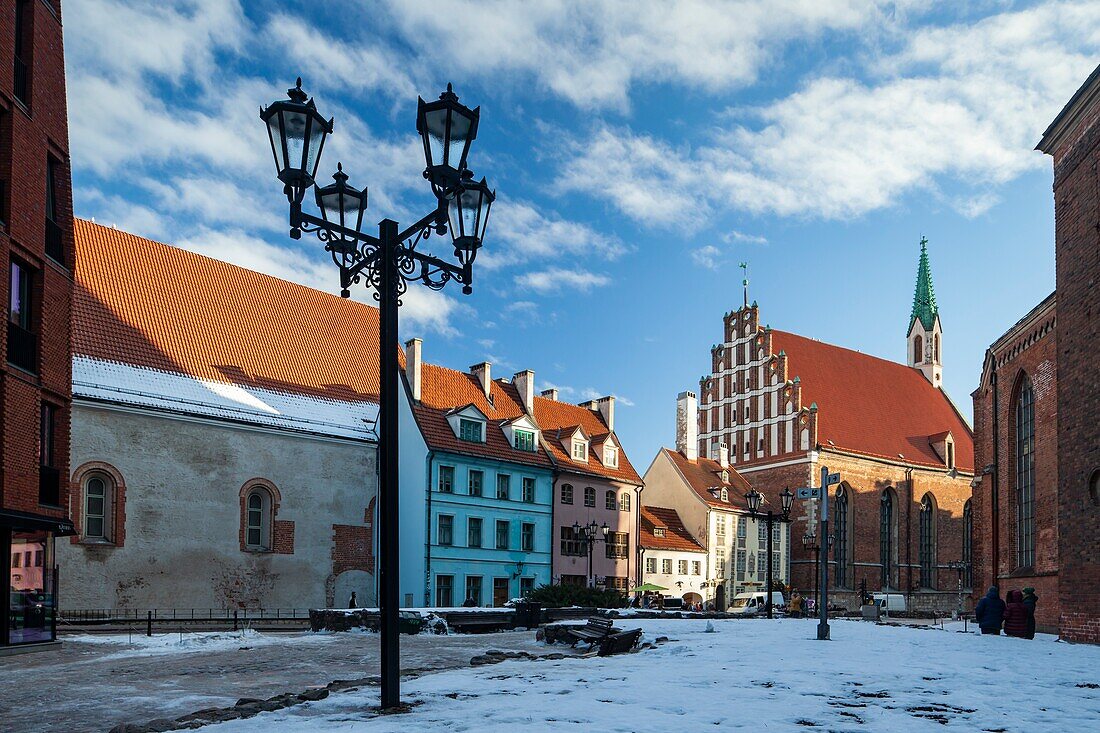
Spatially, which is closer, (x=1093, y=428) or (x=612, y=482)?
(x=1093, y=428)

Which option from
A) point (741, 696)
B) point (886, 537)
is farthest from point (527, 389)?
point (741, 696)

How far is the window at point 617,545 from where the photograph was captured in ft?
162

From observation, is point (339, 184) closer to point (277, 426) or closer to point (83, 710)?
point (83, 710)

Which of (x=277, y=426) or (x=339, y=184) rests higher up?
(x=339, y=184)

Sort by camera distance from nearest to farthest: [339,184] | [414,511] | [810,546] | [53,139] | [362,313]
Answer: [339,184], [53,139], [414,511], [362,313], [810,546]

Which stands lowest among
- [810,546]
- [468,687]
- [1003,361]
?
[810,546]

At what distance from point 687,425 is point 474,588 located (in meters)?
24.6

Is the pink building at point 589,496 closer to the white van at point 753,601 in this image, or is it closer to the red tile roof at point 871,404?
the white van at point 753,601

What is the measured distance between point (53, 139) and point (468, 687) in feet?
62.1

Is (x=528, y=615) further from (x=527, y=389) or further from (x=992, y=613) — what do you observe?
(x=527, y=389)

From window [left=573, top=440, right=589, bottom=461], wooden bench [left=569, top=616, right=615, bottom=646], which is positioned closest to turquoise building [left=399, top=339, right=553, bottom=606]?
window [left=573, top=440, right=589, bottom=461]

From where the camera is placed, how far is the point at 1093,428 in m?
19.4

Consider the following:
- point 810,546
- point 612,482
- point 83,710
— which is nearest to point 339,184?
point 83,710

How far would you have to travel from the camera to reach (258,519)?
3703cm
